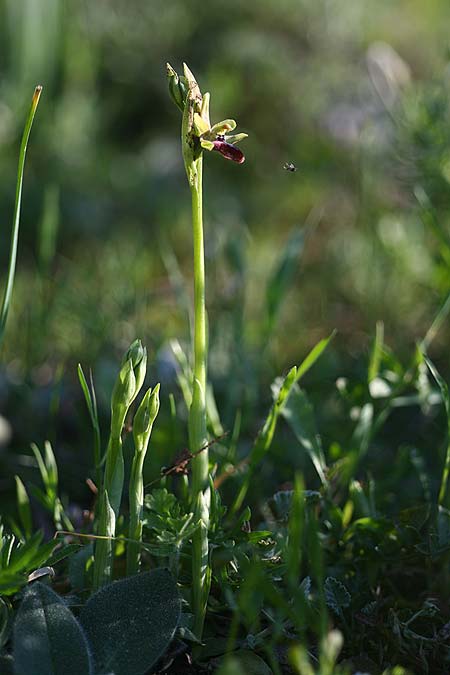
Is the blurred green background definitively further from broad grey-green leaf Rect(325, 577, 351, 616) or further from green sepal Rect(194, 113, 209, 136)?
green sepal Rect(194, 113, 209, 136)

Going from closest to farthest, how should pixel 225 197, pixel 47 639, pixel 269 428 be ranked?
1. pixel 47 639
2. pixel 269 428
3. pixel 225 197

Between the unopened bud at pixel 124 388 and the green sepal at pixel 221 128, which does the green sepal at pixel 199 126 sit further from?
the unopened bud at pixel 124 388

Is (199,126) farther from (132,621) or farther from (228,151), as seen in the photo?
(132,621)

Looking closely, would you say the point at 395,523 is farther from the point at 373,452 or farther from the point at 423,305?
the point at 423,305

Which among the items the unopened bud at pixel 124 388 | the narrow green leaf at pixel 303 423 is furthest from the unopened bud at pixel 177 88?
the narrow green leaf at pixel 303 423

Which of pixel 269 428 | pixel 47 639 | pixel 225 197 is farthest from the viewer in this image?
pixel 225 197

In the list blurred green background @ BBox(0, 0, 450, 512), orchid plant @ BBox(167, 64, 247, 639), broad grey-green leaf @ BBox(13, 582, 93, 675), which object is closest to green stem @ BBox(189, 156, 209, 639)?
orchid plant @ BBox(167, 64, 247, 639)

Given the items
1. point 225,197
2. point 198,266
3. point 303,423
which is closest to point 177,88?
point 198,266
